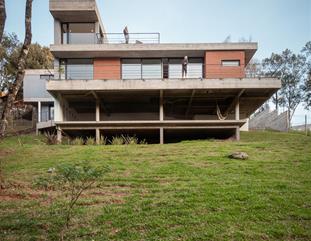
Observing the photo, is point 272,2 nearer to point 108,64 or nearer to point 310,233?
point 310,233

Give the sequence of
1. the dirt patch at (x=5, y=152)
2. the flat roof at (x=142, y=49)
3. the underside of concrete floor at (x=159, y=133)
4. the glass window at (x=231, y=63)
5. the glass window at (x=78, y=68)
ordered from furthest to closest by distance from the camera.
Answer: the glass window at (x=78, y=68), the glass window at (x=231, y=63), the flat roof at (x=142, y=49), the underside of concrete floor at (x=159, y=133), the dirt patch at (x=5, y=152)

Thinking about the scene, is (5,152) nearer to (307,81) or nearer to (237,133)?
(237,133)

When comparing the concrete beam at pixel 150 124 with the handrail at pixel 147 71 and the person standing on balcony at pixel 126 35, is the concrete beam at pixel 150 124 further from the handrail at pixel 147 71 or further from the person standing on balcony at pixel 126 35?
the person standing on balcony at pixel 126 35

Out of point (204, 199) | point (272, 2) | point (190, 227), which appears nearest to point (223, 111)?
point (272, 2)

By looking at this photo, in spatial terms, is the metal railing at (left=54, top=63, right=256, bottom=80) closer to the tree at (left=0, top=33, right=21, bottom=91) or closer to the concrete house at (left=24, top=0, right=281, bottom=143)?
the concrete house at (left=24, top=0, right=281, bottom=143)

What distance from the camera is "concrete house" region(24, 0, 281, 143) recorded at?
62.9ft

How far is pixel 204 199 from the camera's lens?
798 cm

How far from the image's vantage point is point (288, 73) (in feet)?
131

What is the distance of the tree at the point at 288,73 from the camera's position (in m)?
39.4

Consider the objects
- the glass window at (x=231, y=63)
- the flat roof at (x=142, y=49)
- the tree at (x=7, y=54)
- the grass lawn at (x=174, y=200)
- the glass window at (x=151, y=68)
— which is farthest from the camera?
the tree at (x=7, y=54)

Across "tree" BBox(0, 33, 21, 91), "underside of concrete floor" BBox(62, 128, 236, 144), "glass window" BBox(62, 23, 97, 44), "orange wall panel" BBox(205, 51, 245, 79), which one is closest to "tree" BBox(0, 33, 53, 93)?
"tree" BBox(0, 33, 21, 91)

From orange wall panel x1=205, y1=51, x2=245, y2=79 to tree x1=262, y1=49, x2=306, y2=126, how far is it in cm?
1911

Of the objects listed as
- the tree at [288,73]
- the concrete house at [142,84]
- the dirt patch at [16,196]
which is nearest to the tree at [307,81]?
the tree at [288,73]

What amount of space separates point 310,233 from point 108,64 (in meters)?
17.7
